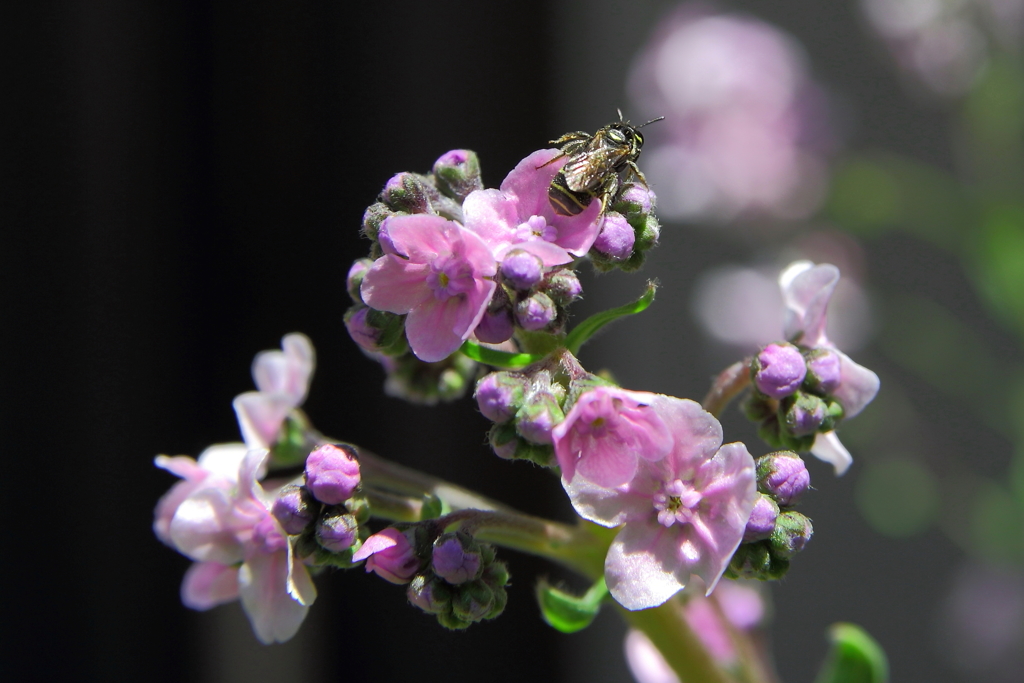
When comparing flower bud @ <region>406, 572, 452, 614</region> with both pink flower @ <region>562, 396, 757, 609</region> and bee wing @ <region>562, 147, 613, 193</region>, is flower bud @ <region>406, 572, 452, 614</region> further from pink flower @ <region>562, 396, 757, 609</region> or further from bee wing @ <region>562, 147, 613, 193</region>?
bee wing @ <region>562, 147, 613, 193</region>

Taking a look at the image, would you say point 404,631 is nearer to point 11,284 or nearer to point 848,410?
point 11,284

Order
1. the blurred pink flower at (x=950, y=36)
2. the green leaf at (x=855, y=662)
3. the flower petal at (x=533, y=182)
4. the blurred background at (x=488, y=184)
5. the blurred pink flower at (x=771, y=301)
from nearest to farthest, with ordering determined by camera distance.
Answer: the flower petal at (x=533, y=182), the green leaf at (x=855, y=662), the blurred pink flower at (x=950, y=36), the blurred background at (x=488, y=184), the blurred pink flower at (x=771, y=301)

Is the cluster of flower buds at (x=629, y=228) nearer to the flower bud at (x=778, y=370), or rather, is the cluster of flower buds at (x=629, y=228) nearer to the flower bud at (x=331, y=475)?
the flower bud at (x=778, y=370)

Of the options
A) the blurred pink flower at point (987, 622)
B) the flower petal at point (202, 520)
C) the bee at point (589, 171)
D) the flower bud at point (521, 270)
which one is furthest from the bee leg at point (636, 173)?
the blurred pink flower at point (987, 622)

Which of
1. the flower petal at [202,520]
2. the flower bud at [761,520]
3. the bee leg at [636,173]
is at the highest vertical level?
the bee leg at [636,173]

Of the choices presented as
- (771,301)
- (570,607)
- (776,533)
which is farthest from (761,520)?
(771,301)

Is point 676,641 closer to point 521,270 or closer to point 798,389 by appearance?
point 798,389

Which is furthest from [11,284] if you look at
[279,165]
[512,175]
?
[512,175]
